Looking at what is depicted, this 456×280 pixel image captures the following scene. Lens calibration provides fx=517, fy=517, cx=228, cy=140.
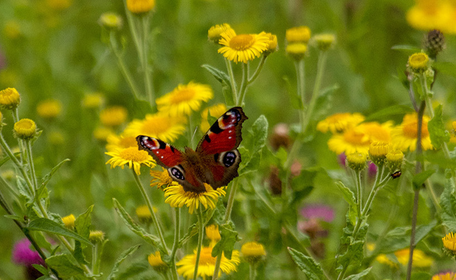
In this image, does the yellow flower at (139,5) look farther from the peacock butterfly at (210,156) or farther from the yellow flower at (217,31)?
the peacock butterfly at (210,156)

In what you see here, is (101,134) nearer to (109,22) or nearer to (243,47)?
(109,22)

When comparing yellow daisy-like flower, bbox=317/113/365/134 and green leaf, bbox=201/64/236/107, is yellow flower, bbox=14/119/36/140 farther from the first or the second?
yellow daisy-like flower, bbox=317/113/365/134

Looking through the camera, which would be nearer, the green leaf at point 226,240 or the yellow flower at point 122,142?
the green leaf at point 226,240

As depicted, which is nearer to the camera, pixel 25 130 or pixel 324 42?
pixel 25 130

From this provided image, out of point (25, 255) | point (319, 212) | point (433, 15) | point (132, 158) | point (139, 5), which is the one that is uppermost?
point (139, 5)

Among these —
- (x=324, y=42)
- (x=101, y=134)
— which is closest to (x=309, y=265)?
(x=324, y=42)

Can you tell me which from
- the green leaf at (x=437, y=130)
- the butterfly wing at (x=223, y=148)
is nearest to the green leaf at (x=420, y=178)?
the green leaf at (x=437, y=130)

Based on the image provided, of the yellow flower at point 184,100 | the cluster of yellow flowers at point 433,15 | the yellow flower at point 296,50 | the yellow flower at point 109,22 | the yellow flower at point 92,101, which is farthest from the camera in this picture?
the cluster of yellow flowers at point 433,15
